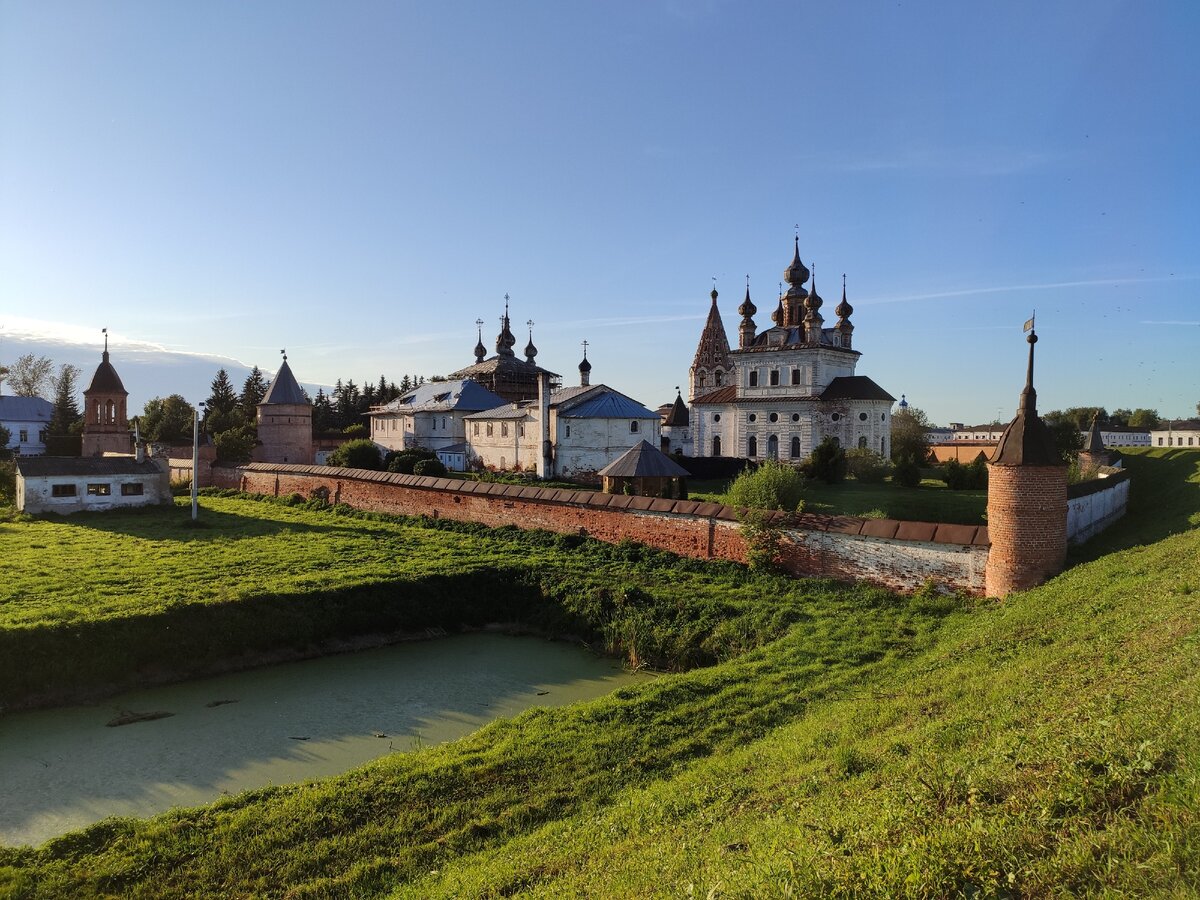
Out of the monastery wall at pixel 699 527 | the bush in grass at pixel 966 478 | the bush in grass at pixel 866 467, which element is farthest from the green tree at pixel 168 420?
the bush in grass at pixel 966 478

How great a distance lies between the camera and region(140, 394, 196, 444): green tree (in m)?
45.9

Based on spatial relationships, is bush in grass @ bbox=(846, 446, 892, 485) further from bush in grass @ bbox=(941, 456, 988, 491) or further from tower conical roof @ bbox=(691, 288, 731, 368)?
tower conical roof @ bbox=(691, 288, 731, 368)

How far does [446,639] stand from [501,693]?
303cm

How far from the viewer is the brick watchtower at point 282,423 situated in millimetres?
33875

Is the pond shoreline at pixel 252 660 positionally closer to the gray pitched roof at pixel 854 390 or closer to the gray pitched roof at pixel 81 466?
the gray pitched roof at pixel 81 466

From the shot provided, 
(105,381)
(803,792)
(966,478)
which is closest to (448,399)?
(105,381)

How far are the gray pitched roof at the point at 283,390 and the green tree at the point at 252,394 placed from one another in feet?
65.8

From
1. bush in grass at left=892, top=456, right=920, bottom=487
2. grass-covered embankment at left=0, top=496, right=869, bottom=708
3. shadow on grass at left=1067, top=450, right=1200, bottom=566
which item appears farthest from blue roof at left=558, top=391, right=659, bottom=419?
shadow on grass at left=1067, top=450, right=1200, bottom=566

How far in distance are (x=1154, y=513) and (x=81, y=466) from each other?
90.7 feet

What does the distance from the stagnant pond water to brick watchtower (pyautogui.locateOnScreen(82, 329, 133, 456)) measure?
28118 millimetres

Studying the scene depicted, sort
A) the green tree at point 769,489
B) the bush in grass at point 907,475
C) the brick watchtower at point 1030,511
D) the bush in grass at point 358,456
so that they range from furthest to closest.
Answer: the bush in grass at point 358,456 < the bush in grass at point 907,475 < the green tree at point 769,489 < the brick watchtower at point 1030,511

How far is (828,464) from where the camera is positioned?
90.0 feet

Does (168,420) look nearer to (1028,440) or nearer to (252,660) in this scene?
(252,660)

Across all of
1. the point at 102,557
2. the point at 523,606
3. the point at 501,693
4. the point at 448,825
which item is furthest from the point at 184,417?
the point at 448,825
